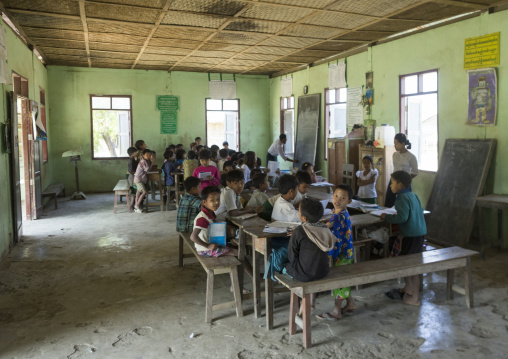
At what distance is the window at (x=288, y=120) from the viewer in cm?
1159

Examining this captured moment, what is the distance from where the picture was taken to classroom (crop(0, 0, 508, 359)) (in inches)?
127

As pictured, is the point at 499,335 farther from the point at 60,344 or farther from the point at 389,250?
the point at 60,344

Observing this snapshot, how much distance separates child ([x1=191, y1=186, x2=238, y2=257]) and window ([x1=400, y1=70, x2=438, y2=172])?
445 cm

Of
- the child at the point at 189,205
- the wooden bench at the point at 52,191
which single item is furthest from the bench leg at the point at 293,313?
the wooden bench at the point at 52,191

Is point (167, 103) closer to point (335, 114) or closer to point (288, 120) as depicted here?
point (288, 120)

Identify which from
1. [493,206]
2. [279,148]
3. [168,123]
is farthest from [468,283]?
[168,123]

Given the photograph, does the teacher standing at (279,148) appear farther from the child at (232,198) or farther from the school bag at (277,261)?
the school bag at (277,261)

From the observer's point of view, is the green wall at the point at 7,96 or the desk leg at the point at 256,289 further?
the green wall at the point at 7,96

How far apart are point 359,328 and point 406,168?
3.09m

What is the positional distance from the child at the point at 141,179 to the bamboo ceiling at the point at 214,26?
Result: 218cm

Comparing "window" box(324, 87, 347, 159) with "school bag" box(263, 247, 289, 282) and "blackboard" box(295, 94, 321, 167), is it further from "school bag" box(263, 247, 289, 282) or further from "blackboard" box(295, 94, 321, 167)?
"school bag" box(263, 247, 289, 282)

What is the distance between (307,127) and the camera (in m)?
10.5

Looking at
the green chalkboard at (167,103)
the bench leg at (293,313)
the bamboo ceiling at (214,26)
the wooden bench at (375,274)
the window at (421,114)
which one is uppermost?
the bamboo ceiling at (214,26)

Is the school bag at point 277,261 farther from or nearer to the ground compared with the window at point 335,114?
nearer to the ground
